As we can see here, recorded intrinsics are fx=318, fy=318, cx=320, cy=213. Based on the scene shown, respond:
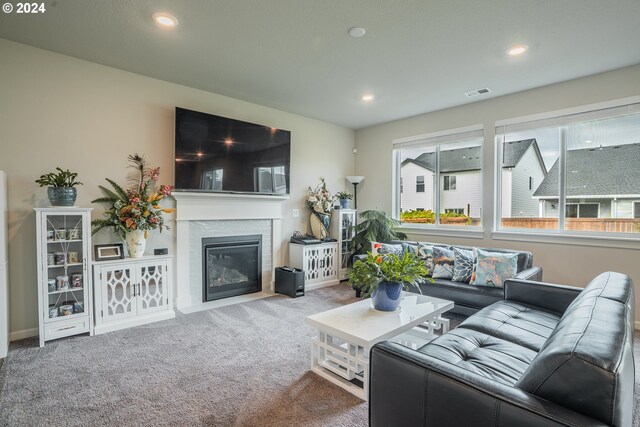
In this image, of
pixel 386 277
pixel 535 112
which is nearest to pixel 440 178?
pixel 535 112

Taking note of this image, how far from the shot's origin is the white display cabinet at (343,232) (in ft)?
17.2

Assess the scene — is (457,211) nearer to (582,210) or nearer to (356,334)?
(582,210)

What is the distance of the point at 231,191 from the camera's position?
4180mm

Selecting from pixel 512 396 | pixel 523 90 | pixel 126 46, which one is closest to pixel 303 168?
pixel 126 46

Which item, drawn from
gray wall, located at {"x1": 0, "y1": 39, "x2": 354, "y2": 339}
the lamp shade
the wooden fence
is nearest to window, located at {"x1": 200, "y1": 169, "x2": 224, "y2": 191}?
gray wall, located at {"x1": 0, "y1": 39, "x2": 354, "y2": 339}

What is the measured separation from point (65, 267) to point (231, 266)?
71.9 inches

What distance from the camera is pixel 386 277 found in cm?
249

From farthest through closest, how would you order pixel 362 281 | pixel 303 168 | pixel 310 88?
pixel 303 168 → pixel 310 88 → pixel 362 281

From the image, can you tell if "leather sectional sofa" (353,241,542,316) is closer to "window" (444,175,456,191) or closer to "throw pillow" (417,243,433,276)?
"throw pillow" (417,243,433,276)

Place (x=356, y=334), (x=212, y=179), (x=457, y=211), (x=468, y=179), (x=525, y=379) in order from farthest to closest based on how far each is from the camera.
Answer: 1. (x=457, y=211)
2. (x=468, y=179)
3. (x=212, y=179)
4. (x=356, y=334)
5. (x=525, y=379)

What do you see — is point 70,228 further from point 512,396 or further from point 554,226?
point 554,226

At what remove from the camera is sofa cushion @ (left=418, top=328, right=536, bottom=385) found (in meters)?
1.59

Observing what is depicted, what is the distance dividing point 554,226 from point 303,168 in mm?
3522

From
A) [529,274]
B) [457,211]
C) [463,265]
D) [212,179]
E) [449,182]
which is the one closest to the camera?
[529,274]
